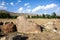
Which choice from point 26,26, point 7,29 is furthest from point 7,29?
point 26,26

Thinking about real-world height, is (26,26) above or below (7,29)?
above

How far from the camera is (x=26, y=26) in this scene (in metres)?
15.7

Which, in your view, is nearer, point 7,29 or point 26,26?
point 7,29

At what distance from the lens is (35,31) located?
15.1m

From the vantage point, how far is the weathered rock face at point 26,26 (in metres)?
15.3

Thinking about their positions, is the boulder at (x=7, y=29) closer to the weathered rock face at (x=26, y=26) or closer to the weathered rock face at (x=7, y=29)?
the weathered rock face at (x=7, y=29)

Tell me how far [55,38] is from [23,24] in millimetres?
4802

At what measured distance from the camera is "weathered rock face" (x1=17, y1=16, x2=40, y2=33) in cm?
1526

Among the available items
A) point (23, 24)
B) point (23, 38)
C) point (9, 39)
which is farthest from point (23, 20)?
point (9, 39)

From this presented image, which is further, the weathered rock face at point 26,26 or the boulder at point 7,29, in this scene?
the weathered rock face at point 26,26

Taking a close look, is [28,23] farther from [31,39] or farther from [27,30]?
[31,39]

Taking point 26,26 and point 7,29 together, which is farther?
point 26,26

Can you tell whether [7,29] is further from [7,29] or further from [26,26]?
[26,26]

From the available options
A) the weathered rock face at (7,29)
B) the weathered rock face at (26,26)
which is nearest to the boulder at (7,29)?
the weathered rock face at (7,29)
